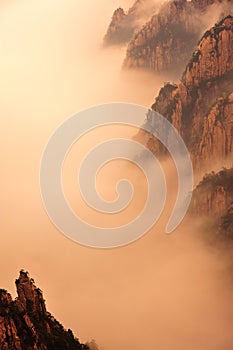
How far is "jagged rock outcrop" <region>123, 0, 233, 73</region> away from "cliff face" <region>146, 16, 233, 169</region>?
33.3m

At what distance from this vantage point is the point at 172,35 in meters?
179

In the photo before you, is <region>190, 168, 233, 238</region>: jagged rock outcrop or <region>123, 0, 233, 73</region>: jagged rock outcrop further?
<region>123, 0, 233, 73</region>: jagged rock outcrop

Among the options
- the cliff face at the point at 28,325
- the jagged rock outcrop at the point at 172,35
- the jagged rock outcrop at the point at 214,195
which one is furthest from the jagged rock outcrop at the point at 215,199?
the jagged rock outcrop at the point at 172,35

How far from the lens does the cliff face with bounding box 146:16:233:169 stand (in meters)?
130

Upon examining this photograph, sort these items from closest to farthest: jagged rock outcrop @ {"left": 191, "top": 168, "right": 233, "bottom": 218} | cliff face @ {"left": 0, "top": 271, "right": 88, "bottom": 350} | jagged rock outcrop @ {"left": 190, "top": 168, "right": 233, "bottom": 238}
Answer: cliff face @ {"left": 0, "top": 271, "right": 88, "bottom": 350} < jagged rock outcrop @ {"left": 190, "top": 168, "right": 233, "bottom": 238} < jagged rock outcrop @ {"left": 191, "top": 168, "right": 233, "bottom": 218}

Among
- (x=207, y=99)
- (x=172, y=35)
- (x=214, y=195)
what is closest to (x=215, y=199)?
(x=214, y=195)

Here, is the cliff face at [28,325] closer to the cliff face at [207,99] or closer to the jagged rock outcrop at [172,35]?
the cliff face at [207,99]

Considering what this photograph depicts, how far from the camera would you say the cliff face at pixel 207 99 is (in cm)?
12988

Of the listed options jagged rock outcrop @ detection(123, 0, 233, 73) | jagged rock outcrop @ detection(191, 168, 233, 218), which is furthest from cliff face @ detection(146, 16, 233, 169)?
jagged rock outcrop @ detection(123, 0, 233, 73)

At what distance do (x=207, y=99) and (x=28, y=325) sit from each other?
74.1 metres

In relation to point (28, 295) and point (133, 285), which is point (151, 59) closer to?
point (133, 285)

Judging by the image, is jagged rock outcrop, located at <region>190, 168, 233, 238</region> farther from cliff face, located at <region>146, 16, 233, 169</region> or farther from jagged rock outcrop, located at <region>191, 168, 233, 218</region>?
cliff face, located at <region>146, 16, 233, 169</region>

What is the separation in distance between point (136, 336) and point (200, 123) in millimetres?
45427

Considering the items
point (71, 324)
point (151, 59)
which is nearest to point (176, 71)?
point (151, 59)
